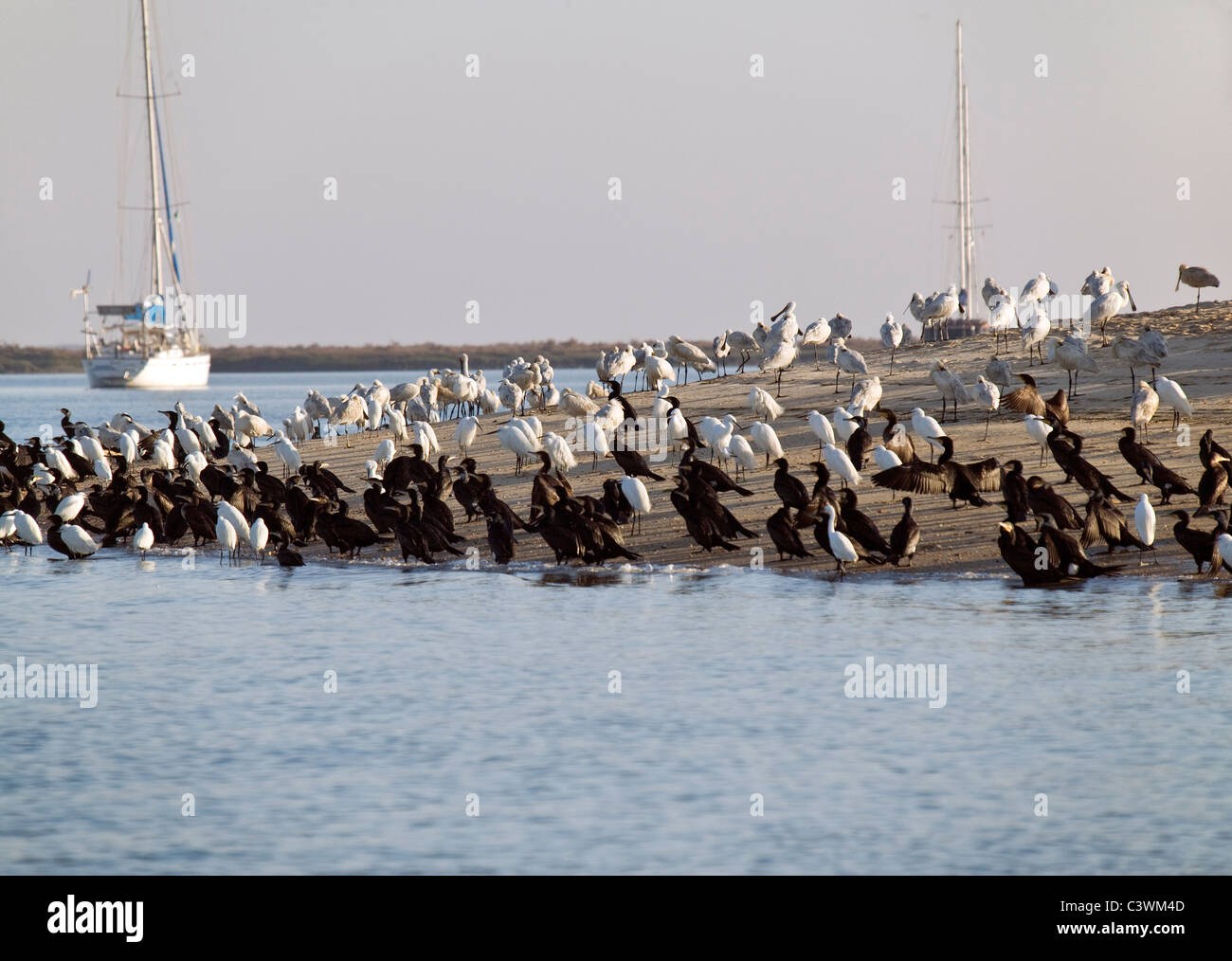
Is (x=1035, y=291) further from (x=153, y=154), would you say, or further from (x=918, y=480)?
(x=153, y=154)

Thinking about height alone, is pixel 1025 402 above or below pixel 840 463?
above

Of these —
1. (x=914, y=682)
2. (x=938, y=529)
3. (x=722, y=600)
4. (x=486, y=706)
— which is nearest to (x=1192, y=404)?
(x=938, y=529)

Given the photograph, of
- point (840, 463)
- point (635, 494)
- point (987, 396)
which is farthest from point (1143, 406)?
point (635, 494)

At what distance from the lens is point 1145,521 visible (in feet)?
54.4

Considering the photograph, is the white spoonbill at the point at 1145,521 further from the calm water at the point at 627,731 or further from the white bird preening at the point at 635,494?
the white bird preening at the point at 635,494

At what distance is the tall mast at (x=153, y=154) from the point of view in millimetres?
61875

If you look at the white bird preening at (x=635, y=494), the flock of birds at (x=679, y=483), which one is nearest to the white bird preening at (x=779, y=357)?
the flock of birds at (x=679, y=483)

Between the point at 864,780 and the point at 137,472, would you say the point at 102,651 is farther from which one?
the point at 137,472

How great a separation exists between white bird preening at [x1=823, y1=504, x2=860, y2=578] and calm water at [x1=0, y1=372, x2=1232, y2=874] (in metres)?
0.46

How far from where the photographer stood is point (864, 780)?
9867 millimetres

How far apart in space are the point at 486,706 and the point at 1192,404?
15.9 meters

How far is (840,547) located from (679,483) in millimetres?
2825

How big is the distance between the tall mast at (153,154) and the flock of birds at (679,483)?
116 ft

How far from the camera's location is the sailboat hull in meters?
91.7
